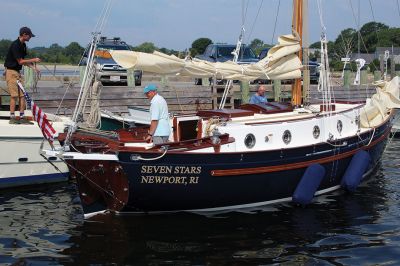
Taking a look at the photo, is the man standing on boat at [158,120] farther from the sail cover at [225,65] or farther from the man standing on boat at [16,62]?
the man standing on boat at [16,62]

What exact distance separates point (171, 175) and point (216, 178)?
2.93 feet

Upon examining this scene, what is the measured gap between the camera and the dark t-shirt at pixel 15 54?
13055 millimetres

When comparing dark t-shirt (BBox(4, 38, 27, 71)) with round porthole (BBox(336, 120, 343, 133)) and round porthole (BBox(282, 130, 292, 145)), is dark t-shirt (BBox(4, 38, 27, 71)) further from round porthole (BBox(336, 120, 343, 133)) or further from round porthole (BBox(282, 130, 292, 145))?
round porthole (BBox(336, 120, 343, 133))

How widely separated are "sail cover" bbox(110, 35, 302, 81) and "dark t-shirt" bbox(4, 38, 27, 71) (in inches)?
140

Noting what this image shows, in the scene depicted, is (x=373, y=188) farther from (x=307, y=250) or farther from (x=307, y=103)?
(x=307, y=250)

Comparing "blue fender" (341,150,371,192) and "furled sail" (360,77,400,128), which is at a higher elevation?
"furled sail" (360,77,400,128)

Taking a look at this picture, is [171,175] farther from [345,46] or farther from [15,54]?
[345,46]

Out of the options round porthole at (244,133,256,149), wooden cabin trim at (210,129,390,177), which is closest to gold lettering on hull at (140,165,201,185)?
wooden cabin trim at (210,129,390,177)

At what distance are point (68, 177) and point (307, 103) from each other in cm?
626

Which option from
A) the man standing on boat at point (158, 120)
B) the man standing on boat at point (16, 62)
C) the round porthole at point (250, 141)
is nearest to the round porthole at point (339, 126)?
the round porthole at point (250, 141)

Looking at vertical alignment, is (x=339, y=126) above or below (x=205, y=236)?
above

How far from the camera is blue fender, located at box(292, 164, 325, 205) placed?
11492 mm

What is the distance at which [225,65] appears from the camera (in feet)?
41.5

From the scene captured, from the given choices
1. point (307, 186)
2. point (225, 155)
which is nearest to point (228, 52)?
point (307, 186)
